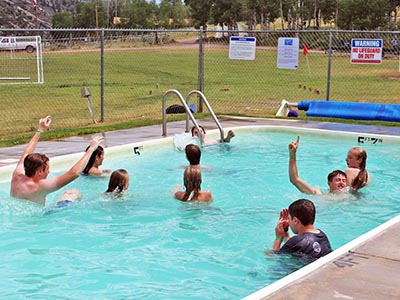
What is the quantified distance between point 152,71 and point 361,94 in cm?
1433

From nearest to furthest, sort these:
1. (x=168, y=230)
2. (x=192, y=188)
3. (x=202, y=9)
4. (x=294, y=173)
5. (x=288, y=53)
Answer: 1. (x=168, y=230)
2. (x=294, y=173)
3. (x=192, y=188)
4. (x=288, y=53)
5. (x=202, y=9)

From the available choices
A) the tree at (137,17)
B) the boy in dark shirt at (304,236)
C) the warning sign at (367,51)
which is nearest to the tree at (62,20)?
the tree at (137,17)

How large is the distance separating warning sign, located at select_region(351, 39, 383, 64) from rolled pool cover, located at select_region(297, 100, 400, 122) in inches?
48.7

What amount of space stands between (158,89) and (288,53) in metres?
8.64

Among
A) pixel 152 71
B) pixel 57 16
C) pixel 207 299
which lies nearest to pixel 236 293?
pixel 207 299

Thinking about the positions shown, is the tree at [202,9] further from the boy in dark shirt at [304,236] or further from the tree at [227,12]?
the boy in dark shirt at [304,236]

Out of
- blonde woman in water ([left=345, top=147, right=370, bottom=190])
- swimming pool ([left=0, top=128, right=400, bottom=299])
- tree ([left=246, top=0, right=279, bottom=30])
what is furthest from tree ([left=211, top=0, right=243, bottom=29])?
blonde woman in water ([left=345, top=147, right=370, bottom=190])

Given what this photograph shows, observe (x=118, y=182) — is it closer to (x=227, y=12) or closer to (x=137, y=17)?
(x=227, y=12)

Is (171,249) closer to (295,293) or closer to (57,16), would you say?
(295,293)

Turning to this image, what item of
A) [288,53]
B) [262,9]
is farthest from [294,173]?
[262,9]

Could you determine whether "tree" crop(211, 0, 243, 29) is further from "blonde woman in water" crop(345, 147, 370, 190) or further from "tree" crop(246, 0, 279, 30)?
"blonde woman in water" crop(345, 147, 370, 190)

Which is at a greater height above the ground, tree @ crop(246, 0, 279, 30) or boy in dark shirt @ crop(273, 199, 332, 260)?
tree @ crop(246, 0, 279, 30)

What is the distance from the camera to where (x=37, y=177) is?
21.1 ft

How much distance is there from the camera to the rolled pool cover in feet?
46.2
